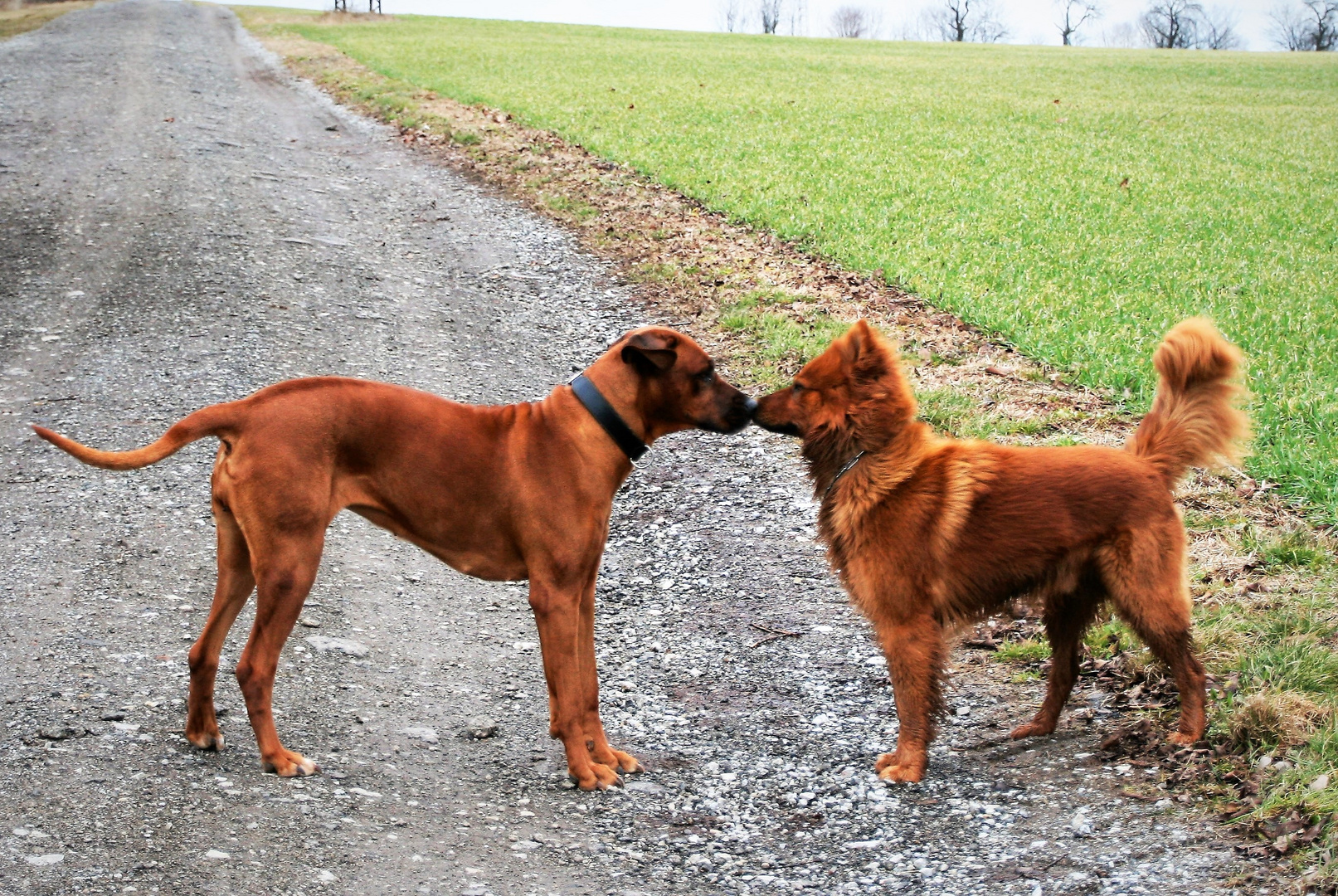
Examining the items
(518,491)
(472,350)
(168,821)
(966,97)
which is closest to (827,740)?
(518,491)

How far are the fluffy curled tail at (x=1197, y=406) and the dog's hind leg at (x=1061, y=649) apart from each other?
24.9 inches

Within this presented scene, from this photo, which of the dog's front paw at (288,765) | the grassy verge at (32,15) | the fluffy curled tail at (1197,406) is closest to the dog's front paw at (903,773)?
the fluffy curled tail at (1197,406)

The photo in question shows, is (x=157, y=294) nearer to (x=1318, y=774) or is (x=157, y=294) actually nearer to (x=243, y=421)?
(x=243, y=421)

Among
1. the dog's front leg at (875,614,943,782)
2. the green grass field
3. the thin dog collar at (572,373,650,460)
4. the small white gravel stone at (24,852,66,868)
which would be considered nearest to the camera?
the small white gravel stone at (24,852,66,868)

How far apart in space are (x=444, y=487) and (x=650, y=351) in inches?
39.9

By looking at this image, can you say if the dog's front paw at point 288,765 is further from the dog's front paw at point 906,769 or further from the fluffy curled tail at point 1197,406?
the fluffy curled tail at point 1197,406

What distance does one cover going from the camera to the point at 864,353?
4848 millimetres

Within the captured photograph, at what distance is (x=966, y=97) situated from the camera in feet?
102

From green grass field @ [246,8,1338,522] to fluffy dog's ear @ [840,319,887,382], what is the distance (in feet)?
10.5

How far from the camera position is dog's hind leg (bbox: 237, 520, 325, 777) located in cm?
434

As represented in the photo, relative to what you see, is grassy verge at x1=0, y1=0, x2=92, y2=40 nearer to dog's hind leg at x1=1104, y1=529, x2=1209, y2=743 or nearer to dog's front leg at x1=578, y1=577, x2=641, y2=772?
dog's front leg at x1=578, y1=577, x2=641, y2=772

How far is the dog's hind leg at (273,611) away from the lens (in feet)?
14.2

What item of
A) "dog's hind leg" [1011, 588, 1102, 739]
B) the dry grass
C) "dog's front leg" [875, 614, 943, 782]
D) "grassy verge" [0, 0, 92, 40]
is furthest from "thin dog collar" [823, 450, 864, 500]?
"grassy verge" [0, 0, 92, 40]

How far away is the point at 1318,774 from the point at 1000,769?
115cm
